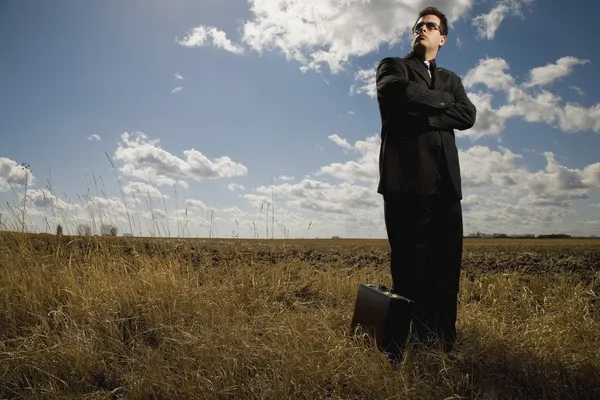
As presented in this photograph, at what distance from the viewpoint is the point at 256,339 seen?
3361mm

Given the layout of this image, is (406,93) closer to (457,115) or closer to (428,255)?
(457,115)

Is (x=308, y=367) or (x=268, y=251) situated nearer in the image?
(x=308, y=367)

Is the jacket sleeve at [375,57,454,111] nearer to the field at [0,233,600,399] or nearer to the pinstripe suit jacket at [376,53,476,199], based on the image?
the pinstripe suit jacket at [376,53,476,199]

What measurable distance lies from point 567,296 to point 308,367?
3791mm

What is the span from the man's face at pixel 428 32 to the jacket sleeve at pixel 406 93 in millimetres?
359

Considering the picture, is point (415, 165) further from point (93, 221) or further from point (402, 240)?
point (93, 221)

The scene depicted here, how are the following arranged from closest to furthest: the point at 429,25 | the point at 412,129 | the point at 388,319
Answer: the point at 388,319
the point at 412,129
the point at 429,25

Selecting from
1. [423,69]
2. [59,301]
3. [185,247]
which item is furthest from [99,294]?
[423,69]

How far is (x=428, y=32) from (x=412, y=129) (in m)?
0.79

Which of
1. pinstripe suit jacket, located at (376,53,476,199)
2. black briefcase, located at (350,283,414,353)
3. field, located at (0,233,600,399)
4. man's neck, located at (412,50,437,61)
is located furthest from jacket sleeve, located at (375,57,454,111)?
field, located at (0,233,600,399)

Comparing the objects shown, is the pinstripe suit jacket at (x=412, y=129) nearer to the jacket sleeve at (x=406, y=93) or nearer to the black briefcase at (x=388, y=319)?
the jacket sleeve at (x=406, y=93)

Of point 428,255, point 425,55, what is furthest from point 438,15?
point 428,255

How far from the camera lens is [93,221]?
6461 mm

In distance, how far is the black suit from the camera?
121 inches
